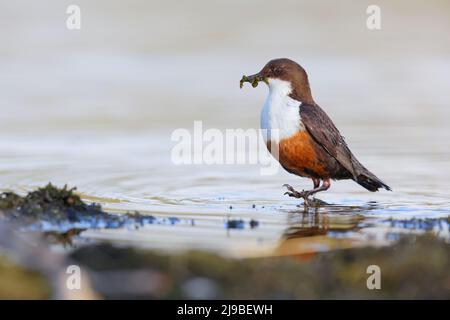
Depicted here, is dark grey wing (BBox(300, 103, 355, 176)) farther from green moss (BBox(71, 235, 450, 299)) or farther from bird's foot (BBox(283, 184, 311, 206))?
green moss (BBox(71, 235, 450, 299))

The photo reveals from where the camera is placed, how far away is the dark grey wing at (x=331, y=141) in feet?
29.4

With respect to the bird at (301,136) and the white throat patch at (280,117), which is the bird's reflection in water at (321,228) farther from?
the white throat patch at (280,117)

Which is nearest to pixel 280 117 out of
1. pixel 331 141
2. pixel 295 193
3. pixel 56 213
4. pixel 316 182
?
pixel 331 141

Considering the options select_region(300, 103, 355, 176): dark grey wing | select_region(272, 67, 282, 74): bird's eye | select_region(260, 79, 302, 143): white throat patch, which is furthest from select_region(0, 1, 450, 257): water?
select_region(272, 67, 282, 74): bird's eye

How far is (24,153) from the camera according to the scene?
11.0 meters

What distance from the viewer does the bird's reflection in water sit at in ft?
21.1

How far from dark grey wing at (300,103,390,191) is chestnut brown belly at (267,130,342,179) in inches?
2.6

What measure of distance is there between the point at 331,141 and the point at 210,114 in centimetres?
470

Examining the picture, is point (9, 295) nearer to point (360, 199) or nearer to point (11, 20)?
point (360, 199)

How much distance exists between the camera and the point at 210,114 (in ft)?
44.6

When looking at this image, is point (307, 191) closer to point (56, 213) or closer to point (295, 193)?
point (295, 193)

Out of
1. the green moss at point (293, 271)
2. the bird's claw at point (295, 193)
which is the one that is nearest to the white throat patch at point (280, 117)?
the bird's claw at point (295, 193)

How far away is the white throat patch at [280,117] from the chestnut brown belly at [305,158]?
68mm

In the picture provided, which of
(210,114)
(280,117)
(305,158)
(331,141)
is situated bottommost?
(305,158)
